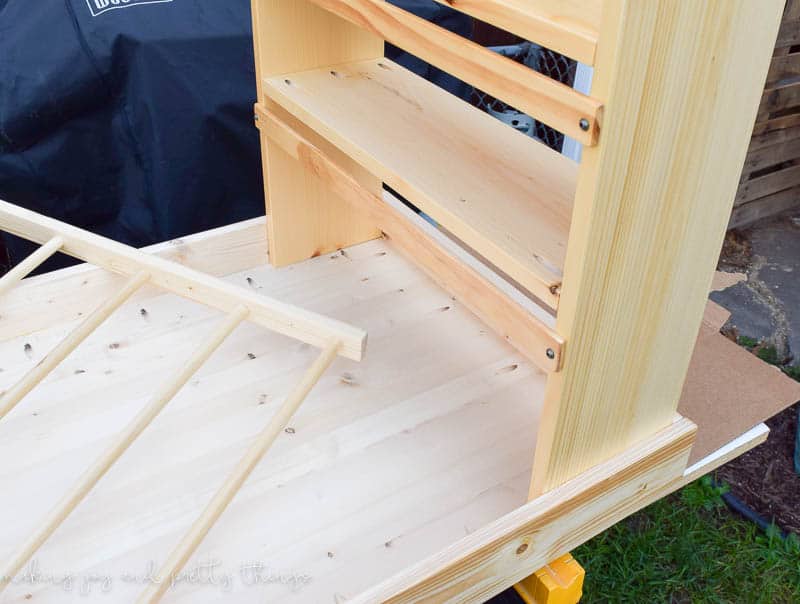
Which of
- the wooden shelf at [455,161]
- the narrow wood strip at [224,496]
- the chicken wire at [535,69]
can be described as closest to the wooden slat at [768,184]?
the chicken wire at [535,69]

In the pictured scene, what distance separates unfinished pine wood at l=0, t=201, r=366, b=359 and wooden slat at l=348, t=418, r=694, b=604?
29 cm

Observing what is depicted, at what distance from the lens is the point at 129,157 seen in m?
1.58

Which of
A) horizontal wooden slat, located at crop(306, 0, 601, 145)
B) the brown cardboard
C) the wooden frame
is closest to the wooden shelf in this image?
the wooden frame

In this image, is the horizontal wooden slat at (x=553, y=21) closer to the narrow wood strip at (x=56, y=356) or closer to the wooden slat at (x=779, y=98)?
the narrow wood strip at (x=56, y=356)

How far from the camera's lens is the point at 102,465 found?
82cm

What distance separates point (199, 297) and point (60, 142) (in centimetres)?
66

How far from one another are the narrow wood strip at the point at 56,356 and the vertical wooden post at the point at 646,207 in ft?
1.74

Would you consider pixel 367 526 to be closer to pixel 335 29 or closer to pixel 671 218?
pixel 671 218

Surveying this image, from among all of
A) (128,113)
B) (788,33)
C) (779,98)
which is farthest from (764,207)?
(128,113)

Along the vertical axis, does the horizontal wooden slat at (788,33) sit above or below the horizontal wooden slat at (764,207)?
above

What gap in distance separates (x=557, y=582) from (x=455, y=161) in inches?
18.9

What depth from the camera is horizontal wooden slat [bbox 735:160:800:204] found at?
2.51 metres

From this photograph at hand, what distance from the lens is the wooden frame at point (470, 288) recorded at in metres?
0.65

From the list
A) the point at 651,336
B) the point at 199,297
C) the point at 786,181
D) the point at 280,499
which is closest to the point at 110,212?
the point at 199,297
